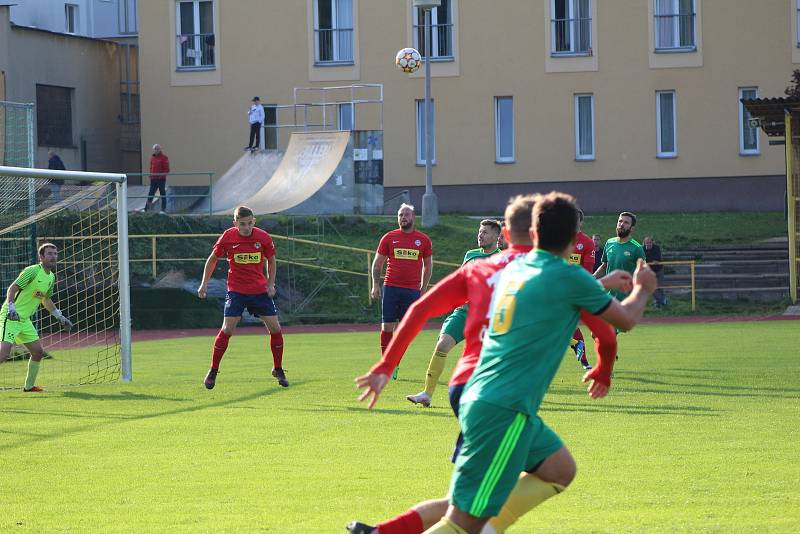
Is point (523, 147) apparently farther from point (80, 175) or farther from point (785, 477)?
point (785, 477)

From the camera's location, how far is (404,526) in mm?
5910

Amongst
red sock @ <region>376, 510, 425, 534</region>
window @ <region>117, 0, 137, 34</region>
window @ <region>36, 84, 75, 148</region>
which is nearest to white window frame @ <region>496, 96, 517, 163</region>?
window @ <region>36, 84, 75, 148</region>

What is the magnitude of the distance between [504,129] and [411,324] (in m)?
38.0

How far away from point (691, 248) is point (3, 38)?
23.8m

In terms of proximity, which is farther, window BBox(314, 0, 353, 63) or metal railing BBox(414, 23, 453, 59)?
window BBox(314, 0, 353, 63)

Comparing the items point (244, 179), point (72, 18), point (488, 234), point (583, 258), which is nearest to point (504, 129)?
point (244, 179)

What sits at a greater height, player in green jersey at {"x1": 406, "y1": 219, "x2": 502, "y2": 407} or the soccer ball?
the soccer ball

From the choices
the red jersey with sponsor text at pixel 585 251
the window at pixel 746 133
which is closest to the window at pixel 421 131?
the window at pixel 746 133

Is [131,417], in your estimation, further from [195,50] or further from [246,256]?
[195,50]

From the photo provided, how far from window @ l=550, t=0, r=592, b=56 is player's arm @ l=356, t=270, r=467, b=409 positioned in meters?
37.6

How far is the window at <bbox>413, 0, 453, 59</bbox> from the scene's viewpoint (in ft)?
141

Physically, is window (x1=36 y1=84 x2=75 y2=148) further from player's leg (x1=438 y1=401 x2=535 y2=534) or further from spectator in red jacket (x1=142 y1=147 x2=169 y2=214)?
player's leg (x1=438 y1=401 x2=535 y2=534)

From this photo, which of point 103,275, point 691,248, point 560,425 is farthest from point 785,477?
point 691,248

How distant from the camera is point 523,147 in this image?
43031 mm
